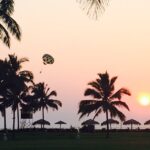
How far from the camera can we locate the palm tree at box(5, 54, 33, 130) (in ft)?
226

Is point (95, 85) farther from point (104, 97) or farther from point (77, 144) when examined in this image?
point (77, 144)

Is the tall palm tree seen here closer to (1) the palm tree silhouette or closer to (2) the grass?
(1) the palm tree silhouette

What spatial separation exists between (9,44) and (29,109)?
49.9 metres

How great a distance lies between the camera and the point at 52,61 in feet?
217

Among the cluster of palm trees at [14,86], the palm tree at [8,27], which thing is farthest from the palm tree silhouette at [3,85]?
the palm tree at [8,27]

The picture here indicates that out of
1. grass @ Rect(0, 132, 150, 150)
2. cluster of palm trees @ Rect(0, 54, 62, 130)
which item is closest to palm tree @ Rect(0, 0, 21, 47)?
grass @ Rect(0, 132, 150, 150)

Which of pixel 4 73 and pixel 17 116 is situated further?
pixel 17 116

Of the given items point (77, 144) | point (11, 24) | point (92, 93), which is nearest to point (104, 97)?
point (92, 93)

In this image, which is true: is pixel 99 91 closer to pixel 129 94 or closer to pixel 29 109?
pixel 129 94

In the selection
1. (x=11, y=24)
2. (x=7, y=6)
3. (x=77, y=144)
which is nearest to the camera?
(x=7, y=6)

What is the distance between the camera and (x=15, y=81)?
224ft

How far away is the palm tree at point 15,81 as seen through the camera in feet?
226

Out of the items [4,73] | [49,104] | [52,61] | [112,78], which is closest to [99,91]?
[112,78]

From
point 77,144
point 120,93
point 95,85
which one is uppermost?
point 95,85
